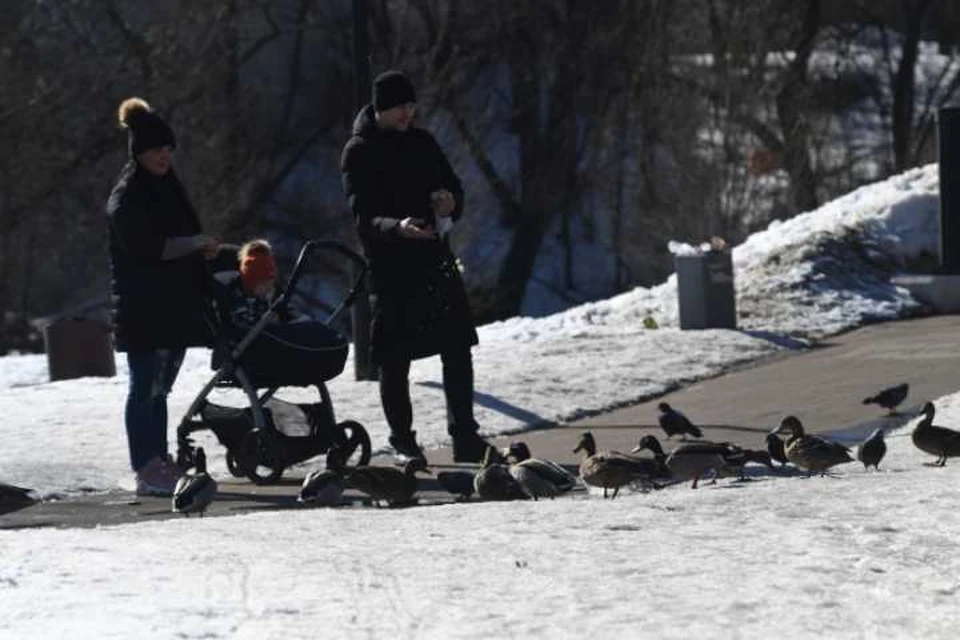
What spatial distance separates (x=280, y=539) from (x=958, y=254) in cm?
542

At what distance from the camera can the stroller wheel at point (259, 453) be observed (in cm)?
1147

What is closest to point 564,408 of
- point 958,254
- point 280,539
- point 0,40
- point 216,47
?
point 958,254

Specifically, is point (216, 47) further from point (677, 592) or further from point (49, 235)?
point (677, 592)

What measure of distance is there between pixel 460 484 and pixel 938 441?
2181 mm

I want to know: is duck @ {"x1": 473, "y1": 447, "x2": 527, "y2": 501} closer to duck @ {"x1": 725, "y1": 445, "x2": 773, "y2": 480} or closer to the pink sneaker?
duck @ {"x1": 725, "y1": 445, "x2": 773, "y2": 480}

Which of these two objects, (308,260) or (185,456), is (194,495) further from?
(308,260)

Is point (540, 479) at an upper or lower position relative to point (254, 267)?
lower

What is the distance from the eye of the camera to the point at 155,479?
1137cm

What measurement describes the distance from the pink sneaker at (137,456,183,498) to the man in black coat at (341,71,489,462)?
1314 millimetres

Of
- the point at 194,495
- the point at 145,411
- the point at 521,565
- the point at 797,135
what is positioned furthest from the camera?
the point at 797,135

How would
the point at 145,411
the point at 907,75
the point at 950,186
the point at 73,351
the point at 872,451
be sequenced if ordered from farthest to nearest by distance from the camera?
the point at 907,75 < the point at 73,351 < the point at 950,186 < the point at 145,411 < the point at 872,451

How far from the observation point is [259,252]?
11.9 m

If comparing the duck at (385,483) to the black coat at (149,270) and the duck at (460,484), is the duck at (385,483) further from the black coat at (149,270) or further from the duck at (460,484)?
the black coat at (149,270)

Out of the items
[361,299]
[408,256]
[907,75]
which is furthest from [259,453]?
[907,75]
